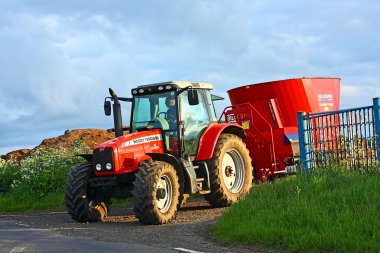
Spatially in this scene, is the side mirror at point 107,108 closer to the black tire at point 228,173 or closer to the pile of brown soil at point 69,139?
the black tire at point 228,173

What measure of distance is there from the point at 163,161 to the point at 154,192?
128 cm

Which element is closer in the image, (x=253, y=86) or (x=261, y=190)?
(x=261, y=190)

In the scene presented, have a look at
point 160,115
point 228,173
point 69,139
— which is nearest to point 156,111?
point 160,115

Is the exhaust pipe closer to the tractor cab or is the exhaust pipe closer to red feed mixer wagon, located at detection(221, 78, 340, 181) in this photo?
the tractor cab

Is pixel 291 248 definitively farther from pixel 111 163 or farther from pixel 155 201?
pixel 111 163

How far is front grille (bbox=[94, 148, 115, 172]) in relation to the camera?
39.3 feet

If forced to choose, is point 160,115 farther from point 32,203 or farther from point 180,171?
point 32,203

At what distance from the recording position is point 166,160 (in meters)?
12.4

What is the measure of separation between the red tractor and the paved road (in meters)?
1.83

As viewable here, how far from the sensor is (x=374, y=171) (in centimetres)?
1246

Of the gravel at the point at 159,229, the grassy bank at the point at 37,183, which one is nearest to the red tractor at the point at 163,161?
the gravel at the point at 159,229

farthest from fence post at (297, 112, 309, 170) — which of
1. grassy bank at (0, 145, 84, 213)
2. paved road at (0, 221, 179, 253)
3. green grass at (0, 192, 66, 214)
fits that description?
grassy bank at (0, 145, 84, 213)

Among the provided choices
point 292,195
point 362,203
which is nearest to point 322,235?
point 362,203

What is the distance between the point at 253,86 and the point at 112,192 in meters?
6.86
